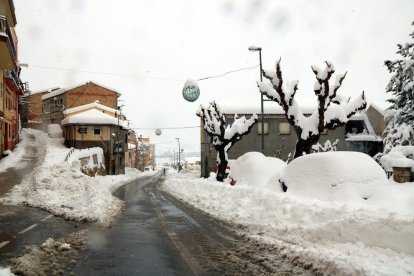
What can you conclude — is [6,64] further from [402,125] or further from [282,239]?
[402,125]

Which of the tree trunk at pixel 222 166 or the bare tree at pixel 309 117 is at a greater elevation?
the bare tree at pixel 309 117

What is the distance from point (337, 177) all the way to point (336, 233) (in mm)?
3016

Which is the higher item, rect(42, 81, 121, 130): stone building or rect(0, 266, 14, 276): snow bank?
rect(42, 81, 121, 130): stone building

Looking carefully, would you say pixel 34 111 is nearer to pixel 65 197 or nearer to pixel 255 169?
pixel 65 197

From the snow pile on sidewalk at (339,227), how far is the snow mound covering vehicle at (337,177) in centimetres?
4

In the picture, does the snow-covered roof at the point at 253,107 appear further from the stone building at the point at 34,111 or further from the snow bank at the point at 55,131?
the stone building at the point at 34,111

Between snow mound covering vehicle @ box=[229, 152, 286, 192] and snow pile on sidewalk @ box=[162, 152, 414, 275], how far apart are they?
508 centimetres

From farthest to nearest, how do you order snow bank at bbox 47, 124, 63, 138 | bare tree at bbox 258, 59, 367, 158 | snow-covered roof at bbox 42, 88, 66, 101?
snow-covered roof at bbox 42, 88, 66, 101
snow bank at bbox 47, 124, 63, 138
bare tree at bbox 258, 59, 367, 158

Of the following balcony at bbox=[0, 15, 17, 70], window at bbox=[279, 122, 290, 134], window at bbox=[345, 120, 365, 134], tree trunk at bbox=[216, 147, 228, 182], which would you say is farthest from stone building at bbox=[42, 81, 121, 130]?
tree trunk at bbox=[216, 147, 228, 182]

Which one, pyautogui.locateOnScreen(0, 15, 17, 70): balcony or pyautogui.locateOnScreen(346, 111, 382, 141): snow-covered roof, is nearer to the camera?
pyautogui.locateOnScreen(0, 15, 17, 70): balcony

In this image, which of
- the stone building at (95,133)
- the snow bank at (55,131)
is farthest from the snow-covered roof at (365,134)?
the snow bank at (55,131)

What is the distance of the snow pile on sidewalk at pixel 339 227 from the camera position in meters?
5.73

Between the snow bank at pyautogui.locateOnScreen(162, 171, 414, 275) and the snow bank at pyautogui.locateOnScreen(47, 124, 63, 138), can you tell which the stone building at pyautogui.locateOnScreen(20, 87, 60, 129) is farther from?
the snow bank at pyautogui.locateOnScreen(162, 171, 414, 275)

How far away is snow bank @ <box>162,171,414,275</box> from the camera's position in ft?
18.4
